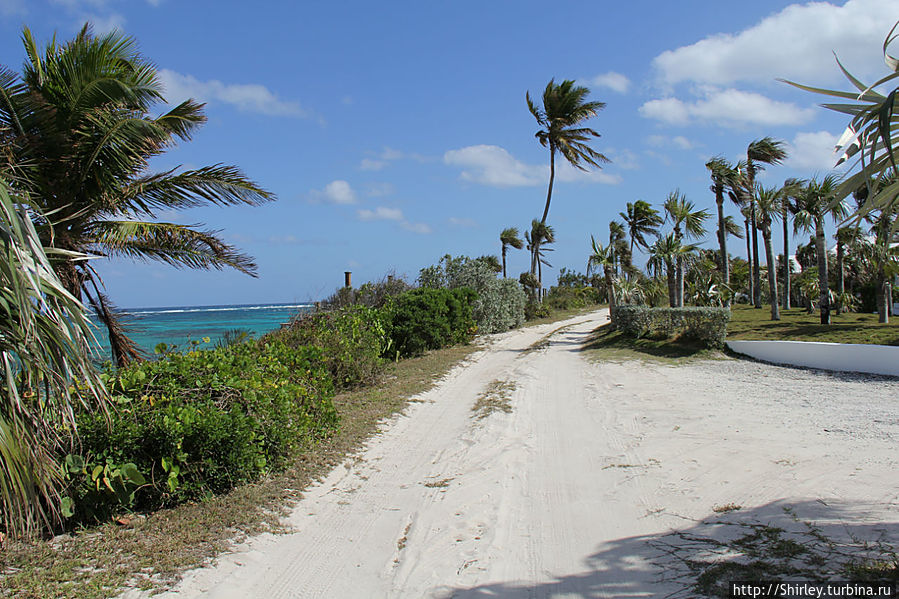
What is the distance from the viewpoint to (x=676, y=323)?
16.6 metres

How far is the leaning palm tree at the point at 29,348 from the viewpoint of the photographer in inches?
115

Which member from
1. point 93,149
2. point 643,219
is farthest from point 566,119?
point 93,149

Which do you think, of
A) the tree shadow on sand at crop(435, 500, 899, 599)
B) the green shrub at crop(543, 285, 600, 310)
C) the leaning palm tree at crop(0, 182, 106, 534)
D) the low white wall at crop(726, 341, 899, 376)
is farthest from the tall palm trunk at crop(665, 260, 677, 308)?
the leaning palm tree at crop(0, 182, 106, 534)

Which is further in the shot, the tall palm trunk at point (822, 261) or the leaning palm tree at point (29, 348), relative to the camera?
the tall palm trunk at point (822, 261)

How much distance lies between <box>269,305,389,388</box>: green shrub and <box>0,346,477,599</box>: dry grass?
415cm

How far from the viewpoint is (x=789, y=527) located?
164 inches

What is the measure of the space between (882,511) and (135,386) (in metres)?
6.38

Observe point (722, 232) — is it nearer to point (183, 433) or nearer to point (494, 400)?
point (494, 400)

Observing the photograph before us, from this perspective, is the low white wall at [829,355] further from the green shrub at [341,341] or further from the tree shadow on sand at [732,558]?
the green shrub at [341,341]

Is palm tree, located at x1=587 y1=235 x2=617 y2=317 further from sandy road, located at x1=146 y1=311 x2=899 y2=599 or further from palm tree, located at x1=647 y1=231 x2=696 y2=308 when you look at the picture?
sandy road, located at x1=146 y1=311 x2=899 y2=599

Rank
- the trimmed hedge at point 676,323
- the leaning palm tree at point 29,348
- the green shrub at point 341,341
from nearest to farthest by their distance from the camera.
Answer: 1. the leaning palm tree at point 29,348
2. the green shrub at point 341,341
3. the trimmed hedge at point 676,323

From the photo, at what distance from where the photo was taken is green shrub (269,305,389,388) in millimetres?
10172

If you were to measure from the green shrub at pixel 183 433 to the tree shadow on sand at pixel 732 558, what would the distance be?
2.52 metres

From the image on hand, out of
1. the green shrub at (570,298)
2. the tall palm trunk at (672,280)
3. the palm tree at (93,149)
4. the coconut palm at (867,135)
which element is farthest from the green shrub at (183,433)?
the green shrub at (570,298)
